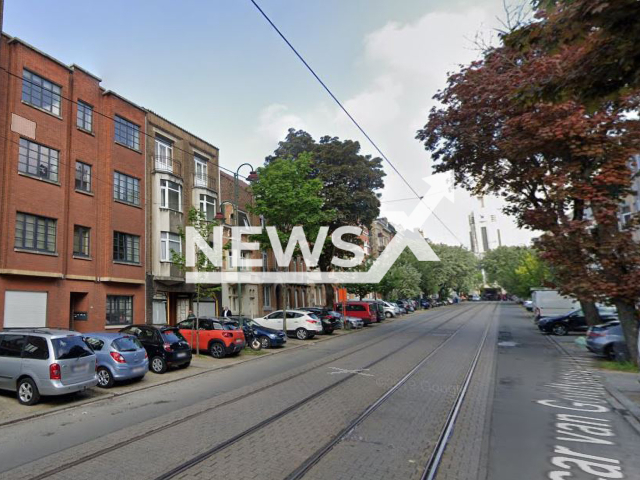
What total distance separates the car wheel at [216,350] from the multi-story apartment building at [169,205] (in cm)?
564

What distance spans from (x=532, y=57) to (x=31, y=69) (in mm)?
19063

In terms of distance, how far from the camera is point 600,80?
577cm

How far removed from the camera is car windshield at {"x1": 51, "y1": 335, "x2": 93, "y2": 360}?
9.26m

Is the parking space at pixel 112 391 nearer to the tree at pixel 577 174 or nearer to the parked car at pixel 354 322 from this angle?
the tree at pixel 577 174

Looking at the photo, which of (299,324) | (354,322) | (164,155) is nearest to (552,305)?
(354,322)

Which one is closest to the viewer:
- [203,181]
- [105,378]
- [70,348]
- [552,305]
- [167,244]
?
[70,348]

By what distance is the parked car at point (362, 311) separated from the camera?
3434 centimetres

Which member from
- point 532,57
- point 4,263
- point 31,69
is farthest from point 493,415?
point 31,69

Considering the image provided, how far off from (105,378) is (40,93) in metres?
13.6

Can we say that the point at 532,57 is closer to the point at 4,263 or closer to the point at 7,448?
the point at 7,448

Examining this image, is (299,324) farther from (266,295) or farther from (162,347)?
(266,295)

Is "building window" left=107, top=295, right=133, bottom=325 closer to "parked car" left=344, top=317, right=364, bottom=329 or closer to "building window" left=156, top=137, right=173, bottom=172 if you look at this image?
"building window" left=156, top=137, right=173, bottom=172

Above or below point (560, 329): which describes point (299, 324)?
above

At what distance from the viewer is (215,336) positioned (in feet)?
55.9
